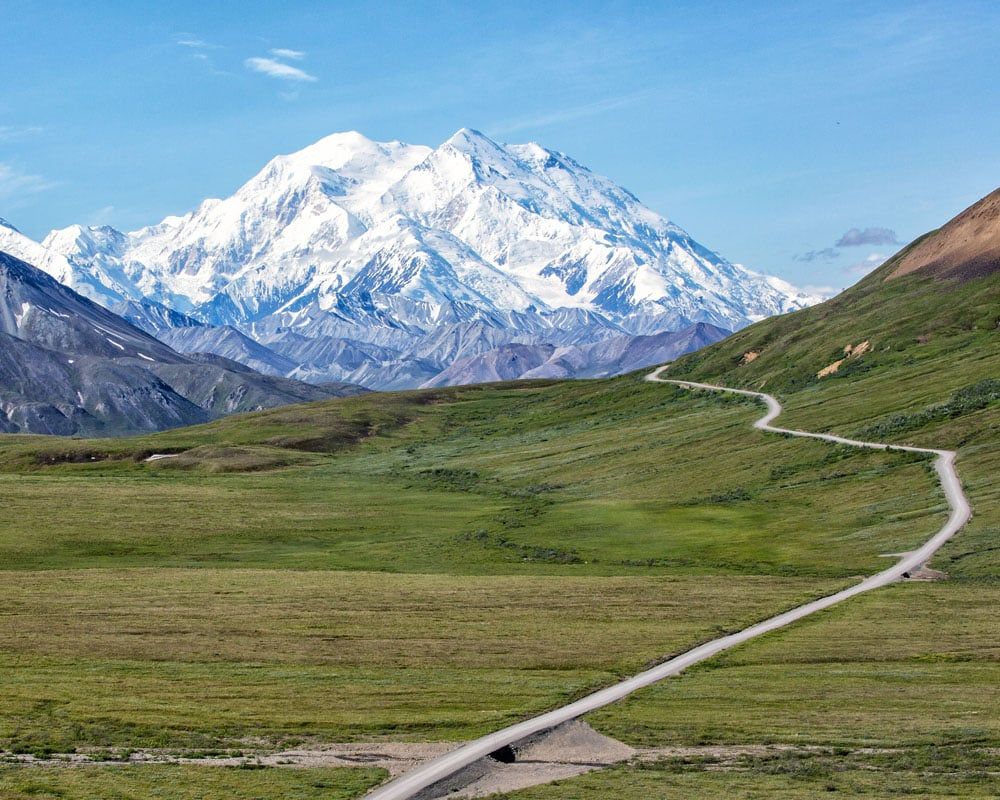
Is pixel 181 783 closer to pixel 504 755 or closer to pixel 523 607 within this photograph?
pixel 504 755

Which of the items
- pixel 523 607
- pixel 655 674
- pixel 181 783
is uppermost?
pixel 181 783

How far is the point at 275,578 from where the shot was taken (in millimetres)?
101062

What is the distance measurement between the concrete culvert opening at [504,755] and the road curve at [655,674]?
6.7 inches

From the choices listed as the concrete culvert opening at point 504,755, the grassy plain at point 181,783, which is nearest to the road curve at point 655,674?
the concrete culvert opening at point 504,755

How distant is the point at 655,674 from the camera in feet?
213

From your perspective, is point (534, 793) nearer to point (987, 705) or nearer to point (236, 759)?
point (236, 759)

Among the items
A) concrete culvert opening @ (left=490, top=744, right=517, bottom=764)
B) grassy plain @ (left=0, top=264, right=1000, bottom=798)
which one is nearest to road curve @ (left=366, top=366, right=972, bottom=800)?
concrete culvert opening @ (left=490, top=744, right=517, bottom=764)

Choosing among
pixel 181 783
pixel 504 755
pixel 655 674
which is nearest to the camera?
pixel 181 783

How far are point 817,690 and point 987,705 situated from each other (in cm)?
767

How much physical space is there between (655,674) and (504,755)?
1681 cm

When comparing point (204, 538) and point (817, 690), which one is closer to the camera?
point (817, 690)

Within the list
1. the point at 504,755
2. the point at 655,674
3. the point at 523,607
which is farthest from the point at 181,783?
the point at 523,607

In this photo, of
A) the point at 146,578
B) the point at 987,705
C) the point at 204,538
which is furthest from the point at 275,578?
the point at 987,705

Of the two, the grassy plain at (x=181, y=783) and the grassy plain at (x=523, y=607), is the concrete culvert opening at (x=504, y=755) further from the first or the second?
the grassy plain at (x=181, y=783)
